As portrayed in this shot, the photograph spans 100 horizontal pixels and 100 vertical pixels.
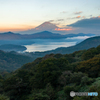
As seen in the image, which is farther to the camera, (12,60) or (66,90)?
(12,60)

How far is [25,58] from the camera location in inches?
3979

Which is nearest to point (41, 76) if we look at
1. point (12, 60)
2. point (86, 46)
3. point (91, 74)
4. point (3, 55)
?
point (91, 74)

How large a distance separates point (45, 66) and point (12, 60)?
90.1 metres

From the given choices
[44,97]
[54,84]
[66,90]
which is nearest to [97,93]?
[66,90]

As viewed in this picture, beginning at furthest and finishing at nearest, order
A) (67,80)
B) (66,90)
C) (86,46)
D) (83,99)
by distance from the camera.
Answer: (86,46), (67,80), (66,90), (83,99)

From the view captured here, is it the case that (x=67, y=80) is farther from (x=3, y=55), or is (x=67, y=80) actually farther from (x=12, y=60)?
(x=3, y=55)

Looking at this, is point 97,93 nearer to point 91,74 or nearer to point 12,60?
point 91,74

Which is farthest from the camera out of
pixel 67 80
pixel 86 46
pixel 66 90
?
pixel 86 46

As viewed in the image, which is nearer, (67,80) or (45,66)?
(67,80)

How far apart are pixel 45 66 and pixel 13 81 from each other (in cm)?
377

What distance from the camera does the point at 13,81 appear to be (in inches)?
469

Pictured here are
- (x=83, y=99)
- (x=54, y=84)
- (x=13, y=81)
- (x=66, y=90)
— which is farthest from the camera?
(x=13, y=81)

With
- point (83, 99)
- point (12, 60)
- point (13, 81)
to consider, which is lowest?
point (12, 60)

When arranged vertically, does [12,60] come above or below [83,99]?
below
